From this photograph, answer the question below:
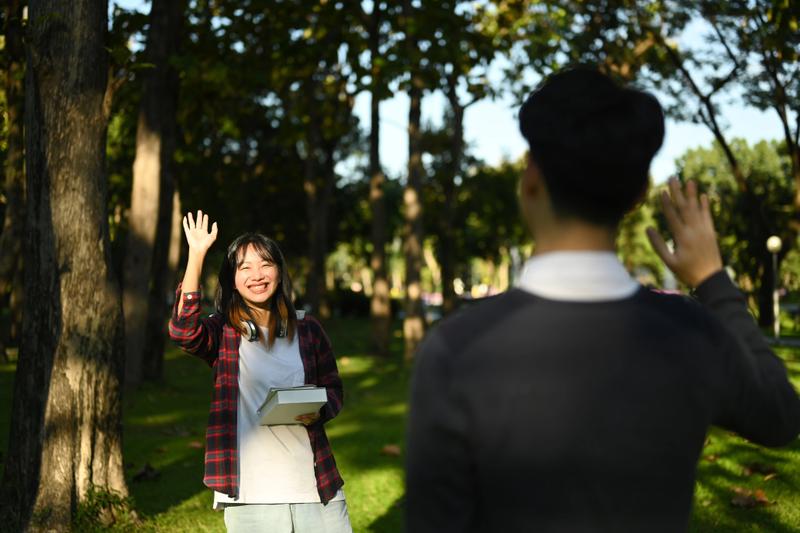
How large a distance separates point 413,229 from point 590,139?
1986 cm

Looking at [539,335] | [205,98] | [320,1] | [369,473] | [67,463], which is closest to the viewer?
[539,335]

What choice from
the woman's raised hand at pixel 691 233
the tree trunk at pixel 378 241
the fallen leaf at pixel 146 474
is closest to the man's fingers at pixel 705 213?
the woman's raised hand at pixel 691 233

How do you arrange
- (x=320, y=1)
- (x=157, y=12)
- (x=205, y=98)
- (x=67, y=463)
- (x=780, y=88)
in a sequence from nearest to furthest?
(x=67, y=463) → (x=157, y=12) → (x=205, y=98) → (x=320, y=1) → (x=780, y=88)

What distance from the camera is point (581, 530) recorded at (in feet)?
5.78

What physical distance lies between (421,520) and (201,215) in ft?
8.53

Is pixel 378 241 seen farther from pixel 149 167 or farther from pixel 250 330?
pixel 250 330

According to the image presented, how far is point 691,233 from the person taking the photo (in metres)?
2.07

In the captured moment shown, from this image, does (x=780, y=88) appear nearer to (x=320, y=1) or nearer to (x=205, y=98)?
(x=320, y=1)

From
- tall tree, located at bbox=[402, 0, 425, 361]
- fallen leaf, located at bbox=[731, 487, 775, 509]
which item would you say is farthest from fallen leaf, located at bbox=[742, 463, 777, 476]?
tall tree, located at bbox=[402, 0, 425, 361]

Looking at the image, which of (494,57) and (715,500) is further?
(494,57)

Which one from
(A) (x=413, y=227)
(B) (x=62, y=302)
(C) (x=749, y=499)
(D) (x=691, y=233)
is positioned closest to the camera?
(D) (x=691, y=233)

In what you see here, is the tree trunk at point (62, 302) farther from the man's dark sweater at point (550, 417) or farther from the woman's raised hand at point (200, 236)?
the man's dark sweater at point (550, 417)

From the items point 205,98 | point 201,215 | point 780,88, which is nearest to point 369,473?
point 201,215

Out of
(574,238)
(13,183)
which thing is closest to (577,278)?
(574,238)
